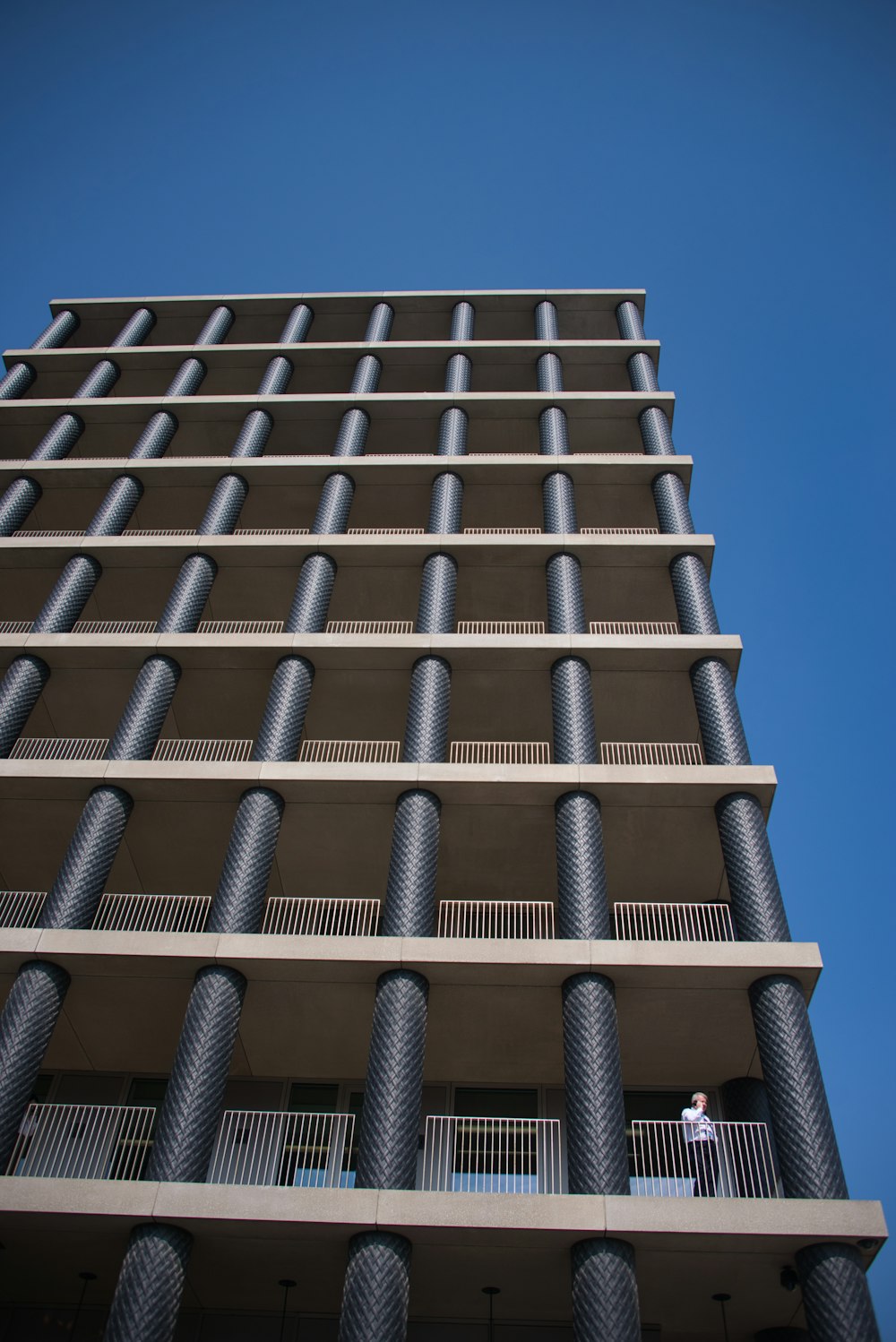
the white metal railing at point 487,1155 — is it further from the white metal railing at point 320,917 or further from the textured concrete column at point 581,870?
the white metal railing at point 320,917

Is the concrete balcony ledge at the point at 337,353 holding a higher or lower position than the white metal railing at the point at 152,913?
higher

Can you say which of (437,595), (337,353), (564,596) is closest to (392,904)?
(437,595)

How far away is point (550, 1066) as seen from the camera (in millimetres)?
22094

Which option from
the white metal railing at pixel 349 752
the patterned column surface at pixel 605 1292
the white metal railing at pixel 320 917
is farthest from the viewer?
the white metal railing at pixel 349 752

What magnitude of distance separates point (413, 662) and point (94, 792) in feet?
26.3

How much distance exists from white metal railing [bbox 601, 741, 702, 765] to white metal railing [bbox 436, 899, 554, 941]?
4903mm

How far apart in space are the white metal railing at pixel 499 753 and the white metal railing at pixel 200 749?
226 inches

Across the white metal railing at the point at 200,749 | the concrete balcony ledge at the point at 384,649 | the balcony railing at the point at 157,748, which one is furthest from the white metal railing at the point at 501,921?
the balcony railing at the point at 157,748

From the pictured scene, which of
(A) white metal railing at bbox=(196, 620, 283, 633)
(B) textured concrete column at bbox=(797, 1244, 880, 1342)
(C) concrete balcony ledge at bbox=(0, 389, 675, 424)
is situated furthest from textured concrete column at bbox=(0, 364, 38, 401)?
(B) textured concrete column at bbox=(797, 1244, 880, 1342)

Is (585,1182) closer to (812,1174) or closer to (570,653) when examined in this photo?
(812,1174)

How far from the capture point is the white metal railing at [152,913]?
24281 mm

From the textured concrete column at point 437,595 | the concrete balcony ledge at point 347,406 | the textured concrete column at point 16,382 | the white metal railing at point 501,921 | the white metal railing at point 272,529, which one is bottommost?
the white metal railing at point 501,921

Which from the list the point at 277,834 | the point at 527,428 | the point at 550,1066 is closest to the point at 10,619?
the point at 277,834

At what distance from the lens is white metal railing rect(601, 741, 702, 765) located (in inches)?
1089
